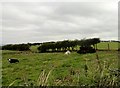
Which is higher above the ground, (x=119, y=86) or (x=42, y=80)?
(x=42, y=80)

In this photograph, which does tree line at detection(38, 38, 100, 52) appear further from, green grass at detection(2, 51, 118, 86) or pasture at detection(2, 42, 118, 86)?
pasture at detection(2, 42, 118, 86)

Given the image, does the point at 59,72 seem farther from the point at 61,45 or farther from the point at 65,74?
the point at 61,45

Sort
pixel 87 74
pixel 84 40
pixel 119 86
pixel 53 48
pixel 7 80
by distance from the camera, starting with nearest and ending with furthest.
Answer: pixel 119 86
pixel 87 74
pixel 7 80
pixel 84 40
pixel 53 48

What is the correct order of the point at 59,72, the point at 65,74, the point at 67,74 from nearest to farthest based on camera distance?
the point at 67,74
the point at 65,74
the point at 59,72

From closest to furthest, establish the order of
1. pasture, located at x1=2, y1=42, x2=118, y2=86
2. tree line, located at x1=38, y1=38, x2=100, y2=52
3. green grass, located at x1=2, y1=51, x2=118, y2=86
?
pasture, located at x1=2, y1=42, x2=118, y2=86 → green grass, located at x1=2, y1=51, x2=118, y2=86 → tree line, located at x1=38, y1=38, x2=100, y2=52

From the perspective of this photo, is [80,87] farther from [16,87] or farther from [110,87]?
[16,87]

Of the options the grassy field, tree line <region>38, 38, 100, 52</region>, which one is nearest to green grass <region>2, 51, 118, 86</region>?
the grassy field

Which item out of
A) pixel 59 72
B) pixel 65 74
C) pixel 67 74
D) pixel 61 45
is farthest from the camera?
pixel 61 45

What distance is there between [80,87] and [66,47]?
155 ft

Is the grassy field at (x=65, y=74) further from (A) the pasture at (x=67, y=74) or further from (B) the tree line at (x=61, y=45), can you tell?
(B) the tree line at (x=61, y=45)

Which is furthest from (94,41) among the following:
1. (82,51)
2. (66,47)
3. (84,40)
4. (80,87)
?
(80,87)

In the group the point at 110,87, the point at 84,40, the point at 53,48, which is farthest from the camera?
the point at 53,48

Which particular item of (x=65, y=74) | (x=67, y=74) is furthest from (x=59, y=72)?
(x=67, y=74)

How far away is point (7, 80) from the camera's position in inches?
506
